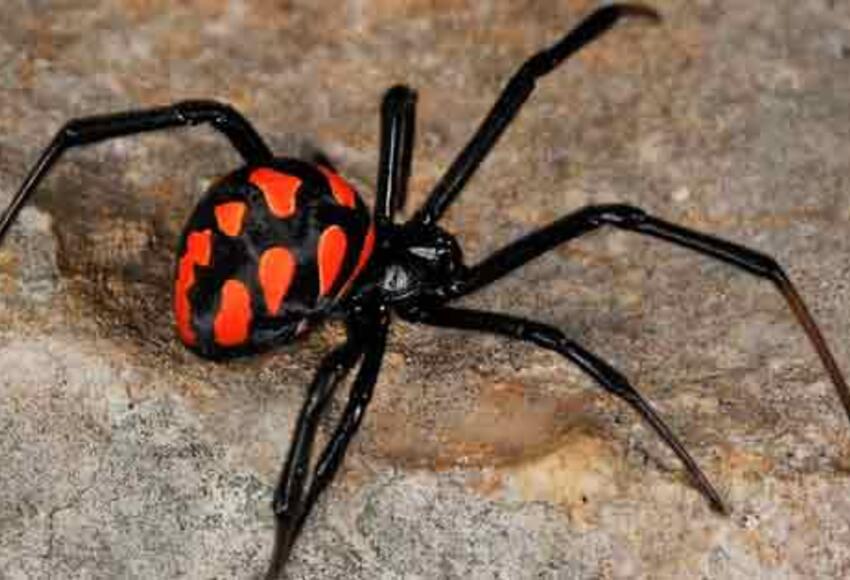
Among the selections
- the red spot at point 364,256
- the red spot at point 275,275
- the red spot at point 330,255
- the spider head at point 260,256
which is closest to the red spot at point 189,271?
the spider head at point 260,256

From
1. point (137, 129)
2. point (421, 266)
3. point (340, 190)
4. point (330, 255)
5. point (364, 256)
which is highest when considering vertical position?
point (137, 129)

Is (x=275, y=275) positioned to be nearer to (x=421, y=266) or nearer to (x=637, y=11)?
(x=421, y=266)

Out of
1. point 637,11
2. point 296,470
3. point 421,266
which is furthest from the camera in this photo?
point 637,11

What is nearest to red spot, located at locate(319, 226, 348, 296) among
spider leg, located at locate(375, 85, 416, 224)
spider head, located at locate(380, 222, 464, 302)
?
spider head, located at locate(380, 222, 464, 302)

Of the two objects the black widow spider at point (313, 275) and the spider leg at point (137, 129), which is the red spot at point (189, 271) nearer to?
the black widow spider at point (313, 275)

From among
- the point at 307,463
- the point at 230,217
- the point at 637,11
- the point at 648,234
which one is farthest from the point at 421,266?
the point at 637,11

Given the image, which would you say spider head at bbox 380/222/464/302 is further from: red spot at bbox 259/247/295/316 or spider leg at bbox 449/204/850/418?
red spot at bbox 259/247/295/316
